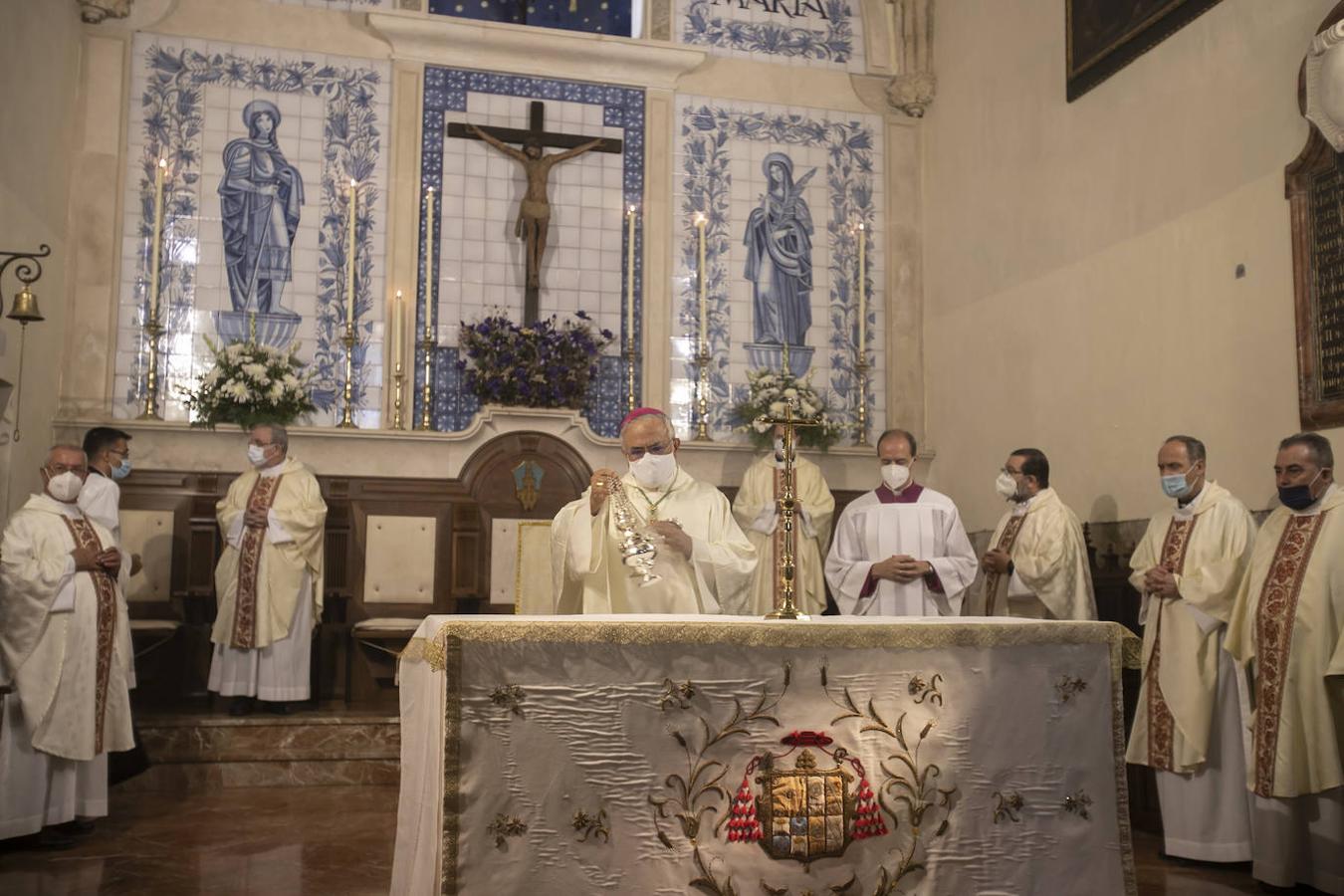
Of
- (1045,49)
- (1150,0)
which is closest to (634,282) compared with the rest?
(1045,49)

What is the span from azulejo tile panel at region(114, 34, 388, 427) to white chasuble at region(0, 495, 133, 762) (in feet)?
9.77

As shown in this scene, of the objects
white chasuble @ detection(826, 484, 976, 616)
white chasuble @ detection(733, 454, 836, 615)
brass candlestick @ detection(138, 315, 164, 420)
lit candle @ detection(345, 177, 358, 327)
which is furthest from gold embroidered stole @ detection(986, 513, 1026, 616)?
brass candlestick @ detection(138, 315, 164, 420)

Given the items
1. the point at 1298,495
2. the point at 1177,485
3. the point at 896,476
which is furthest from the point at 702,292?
the point at 1298,495

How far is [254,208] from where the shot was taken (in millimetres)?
9500

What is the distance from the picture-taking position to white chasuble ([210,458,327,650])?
816 cm

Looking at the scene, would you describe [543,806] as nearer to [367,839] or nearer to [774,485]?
[367,839]

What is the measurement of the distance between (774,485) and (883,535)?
68.7 inches

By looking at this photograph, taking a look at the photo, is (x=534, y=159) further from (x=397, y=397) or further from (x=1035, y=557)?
(x=1035, y=557)

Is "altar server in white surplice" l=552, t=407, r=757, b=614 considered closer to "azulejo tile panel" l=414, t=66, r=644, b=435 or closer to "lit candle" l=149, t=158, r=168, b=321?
"azulejo tile panel" l=414, t=66, r=644, b=435

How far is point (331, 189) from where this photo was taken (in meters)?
9.66

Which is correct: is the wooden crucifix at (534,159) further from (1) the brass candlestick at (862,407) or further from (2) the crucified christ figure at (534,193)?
(1) the brass candlestick at (862,407)

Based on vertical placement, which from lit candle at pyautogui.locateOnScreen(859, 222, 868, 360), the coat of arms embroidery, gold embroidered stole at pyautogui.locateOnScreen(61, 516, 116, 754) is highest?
lit candle at pyautogui.locateOnScreen(859, 222, 868, 360)

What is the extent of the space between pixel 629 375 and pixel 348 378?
2.09 meters

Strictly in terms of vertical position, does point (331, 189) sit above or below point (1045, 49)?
below
